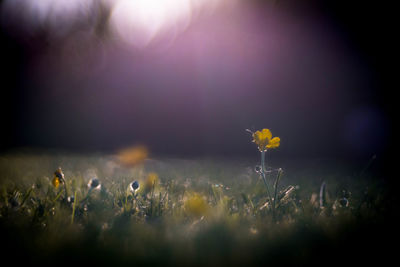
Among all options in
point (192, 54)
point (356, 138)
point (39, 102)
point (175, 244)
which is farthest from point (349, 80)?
point (39, 102)

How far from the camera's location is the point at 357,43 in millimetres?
3619

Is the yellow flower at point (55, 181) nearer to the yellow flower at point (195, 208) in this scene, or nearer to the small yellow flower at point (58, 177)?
the small yellow flower at point (58, 177)

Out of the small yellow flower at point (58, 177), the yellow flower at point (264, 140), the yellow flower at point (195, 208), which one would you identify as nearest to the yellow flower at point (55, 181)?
the small yellow flower at point (58, 177)

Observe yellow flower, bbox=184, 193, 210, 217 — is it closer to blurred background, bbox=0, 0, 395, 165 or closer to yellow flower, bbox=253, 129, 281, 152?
yellow flower, bbox=253, 129, 281, 152

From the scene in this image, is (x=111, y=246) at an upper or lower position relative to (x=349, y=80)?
lower

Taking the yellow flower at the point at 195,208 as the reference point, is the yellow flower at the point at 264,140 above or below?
above

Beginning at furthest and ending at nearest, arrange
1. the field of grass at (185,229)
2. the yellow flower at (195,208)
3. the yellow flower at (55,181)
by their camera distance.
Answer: the yellow flower at (55,181) < the yellow flower at (195,208) < the field of grass at (185,229)

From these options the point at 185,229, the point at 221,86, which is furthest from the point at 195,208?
the point at 221,86

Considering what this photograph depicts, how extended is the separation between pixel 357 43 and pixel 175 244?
3.78 metres

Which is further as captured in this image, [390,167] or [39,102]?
[39,102]

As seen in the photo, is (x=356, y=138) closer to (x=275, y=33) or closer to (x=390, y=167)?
(x=390, y=167)

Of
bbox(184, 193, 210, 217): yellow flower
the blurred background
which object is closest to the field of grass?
bbox(184, 193, 210, 217): yellow flower

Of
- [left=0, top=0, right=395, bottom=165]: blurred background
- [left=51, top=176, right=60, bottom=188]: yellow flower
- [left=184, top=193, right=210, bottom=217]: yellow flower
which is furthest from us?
[left=0, top=0, right=395, bottom=165]: blurred background

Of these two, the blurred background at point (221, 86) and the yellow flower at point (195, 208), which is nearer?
the yellow flower at point (195, 208)
